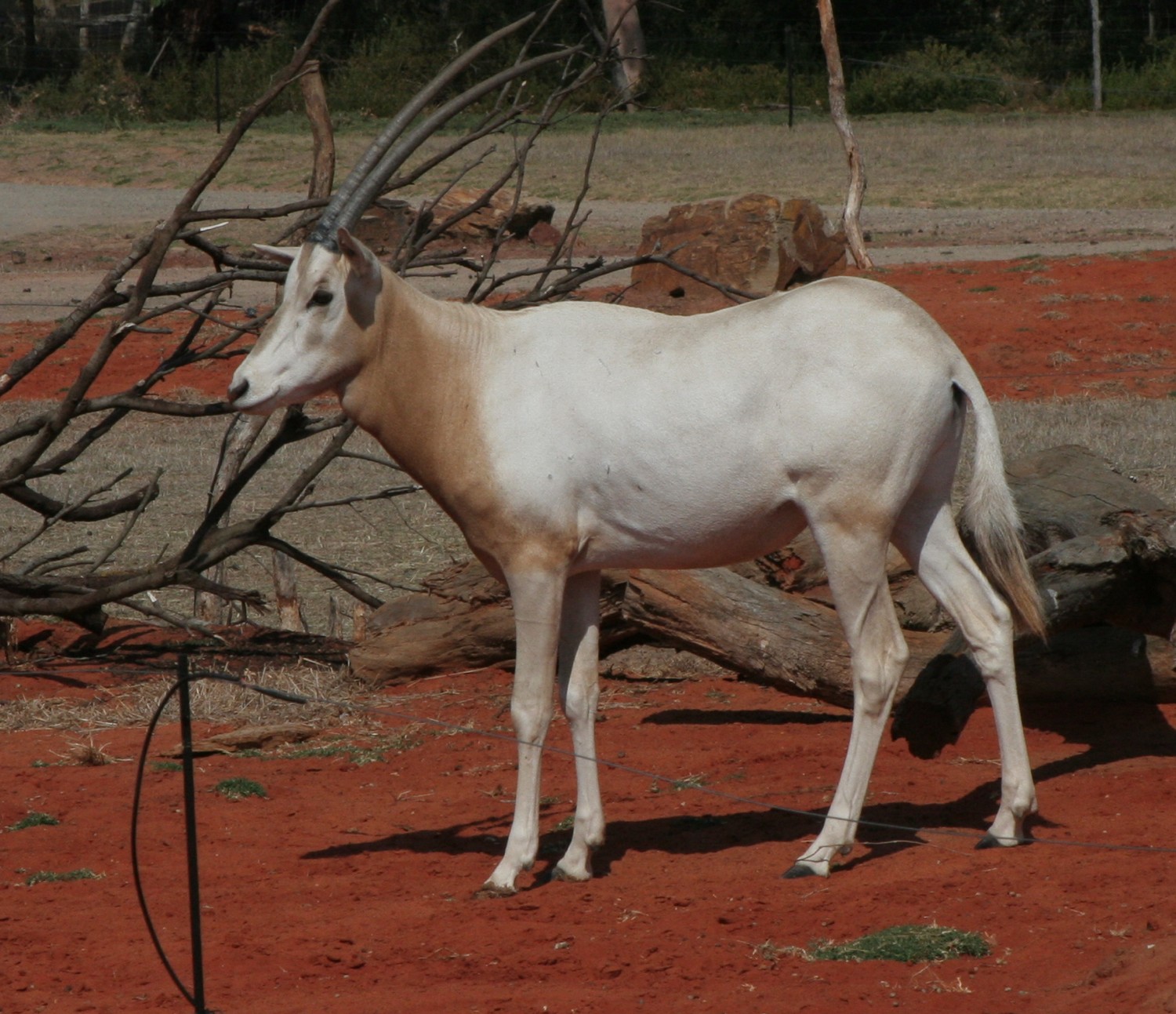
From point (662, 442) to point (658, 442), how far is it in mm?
13

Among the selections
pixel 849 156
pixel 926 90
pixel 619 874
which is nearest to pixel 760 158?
pixel 926 90

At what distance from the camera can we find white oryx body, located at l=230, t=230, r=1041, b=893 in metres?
5.36

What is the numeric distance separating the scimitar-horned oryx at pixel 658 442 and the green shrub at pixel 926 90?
38045 mm

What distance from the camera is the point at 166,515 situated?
12.4 meters

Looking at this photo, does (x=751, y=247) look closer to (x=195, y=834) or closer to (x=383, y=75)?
(x=195, y=834)

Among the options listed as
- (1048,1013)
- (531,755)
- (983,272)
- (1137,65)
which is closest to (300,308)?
(531,755)

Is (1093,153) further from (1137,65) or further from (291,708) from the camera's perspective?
(291,708)

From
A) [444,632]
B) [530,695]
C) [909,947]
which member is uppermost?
[530,695]

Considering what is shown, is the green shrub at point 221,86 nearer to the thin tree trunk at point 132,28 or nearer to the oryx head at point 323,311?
the thin tree trunk at point 132,28

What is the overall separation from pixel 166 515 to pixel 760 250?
921 centimetres

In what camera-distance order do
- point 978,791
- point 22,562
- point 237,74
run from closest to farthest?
point 978,791
point 22,562
point 237,74

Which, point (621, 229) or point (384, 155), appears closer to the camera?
point (384, 155)

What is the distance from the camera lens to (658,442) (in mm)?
5449

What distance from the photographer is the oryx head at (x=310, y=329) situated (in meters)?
5.31
